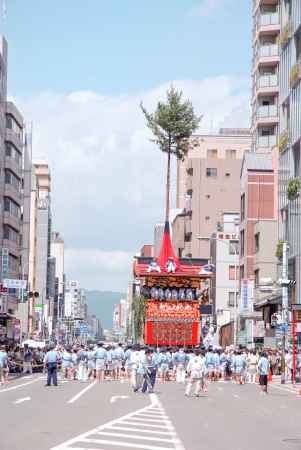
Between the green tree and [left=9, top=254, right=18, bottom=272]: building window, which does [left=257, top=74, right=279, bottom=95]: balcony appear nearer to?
the green tree

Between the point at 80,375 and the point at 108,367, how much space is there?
1.59m

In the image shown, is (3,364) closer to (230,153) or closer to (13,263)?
(13,263)

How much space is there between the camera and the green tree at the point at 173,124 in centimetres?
7406

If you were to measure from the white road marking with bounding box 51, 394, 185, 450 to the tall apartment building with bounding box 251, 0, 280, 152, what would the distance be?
188 ft

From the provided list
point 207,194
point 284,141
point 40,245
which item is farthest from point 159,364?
point 40,245

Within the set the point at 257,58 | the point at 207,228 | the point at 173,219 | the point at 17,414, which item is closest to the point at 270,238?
the point at 257,58

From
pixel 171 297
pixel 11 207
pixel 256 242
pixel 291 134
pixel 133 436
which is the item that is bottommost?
pixel 133 436

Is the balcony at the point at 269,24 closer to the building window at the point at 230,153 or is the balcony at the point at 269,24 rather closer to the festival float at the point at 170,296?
the festival float at the point at 170,296

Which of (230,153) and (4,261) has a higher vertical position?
(230,153)

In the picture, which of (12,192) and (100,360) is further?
(12,192)

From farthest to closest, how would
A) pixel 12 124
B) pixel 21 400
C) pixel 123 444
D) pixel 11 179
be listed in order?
pixel 12 124 → pixel 11 179 → pixel 21 400 → pixel 123 444

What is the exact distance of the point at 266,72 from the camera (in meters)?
77.2

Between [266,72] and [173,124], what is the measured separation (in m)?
8.88

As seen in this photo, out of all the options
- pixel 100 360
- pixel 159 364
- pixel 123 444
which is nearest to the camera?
pixel 123 444
